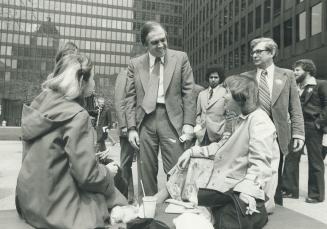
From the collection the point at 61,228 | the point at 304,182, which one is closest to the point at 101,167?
the point at 61,228

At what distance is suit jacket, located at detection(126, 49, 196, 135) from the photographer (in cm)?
385

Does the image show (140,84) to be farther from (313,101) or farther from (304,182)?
(304,182)

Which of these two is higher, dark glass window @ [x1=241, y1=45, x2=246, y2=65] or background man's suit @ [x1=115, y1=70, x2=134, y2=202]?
dark glass window @ [x1=241, y1=45, x2=246, y2=65]

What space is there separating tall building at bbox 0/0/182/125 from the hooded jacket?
75.5m

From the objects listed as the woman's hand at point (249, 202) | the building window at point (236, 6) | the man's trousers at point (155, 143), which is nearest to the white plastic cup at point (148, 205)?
the woman's hand at point (249, 202)

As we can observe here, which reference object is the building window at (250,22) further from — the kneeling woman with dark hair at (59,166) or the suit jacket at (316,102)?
the kneeling woman with dark hair at (59,166)

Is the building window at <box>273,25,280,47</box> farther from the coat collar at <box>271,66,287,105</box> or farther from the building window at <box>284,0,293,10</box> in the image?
the coat collar at <box>271,66,287,105</box>

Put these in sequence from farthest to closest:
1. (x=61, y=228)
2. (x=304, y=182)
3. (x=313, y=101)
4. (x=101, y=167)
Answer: (x=304, y=182), (x=313, y=101), (x=101, y=167), (x=61, y=228)

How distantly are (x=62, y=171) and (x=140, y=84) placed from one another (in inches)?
71.6

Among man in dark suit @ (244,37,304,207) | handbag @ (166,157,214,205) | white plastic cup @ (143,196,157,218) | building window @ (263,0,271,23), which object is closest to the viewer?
white plastic cup @ (143,196,157,218)

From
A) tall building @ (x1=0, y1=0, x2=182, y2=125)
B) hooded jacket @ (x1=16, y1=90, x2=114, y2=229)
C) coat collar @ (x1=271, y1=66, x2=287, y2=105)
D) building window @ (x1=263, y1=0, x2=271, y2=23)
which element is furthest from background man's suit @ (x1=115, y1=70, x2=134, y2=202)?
tall building @ (x1=0, y1=0, x2=182, y2=125)

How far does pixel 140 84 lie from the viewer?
13.0ft

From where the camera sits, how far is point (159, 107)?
3.85 m

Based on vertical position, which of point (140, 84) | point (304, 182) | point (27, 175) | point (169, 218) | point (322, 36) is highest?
point (322, 36)
